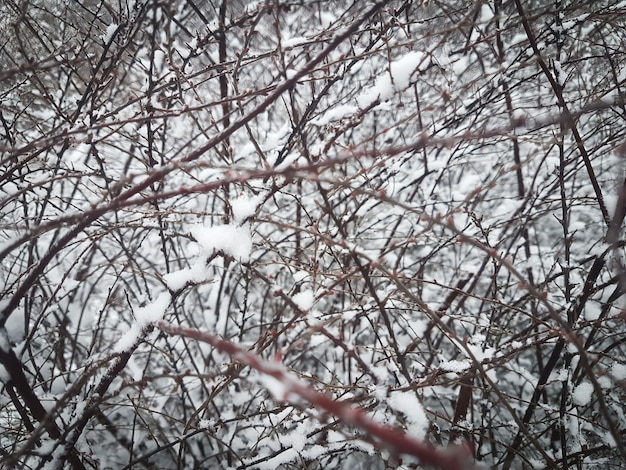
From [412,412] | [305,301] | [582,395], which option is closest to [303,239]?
[305,301]

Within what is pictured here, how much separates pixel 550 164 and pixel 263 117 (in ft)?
7.97

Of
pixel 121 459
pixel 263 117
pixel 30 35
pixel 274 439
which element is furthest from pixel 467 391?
pixel 30 35

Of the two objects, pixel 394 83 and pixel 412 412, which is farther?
pixel 394 83

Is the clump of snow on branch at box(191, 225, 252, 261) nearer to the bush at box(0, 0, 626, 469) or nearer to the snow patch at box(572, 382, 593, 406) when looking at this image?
the bush at box(0, 0, 626, 469)

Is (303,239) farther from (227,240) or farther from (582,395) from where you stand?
(582,395)

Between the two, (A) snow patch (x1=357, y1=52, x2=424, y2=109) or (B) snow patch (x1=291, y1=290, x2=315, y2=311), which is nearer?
(B) snow patch (x1=291, y1=290, x2=315, y2=311)

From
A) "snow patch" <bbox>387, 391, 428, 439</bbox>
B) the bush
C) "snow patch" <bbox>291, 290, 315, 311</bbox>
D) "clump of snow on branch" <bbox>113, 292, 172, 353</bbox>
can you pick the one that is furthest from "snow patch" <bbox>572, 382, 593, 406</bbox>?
"clump of snow on branch" <bbox>113, 292, 172, 353</bbox>

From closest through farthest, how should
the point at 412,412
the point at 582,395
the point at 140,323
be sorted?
the point at 412,412 < the point at 140,323 < the point at 582,395

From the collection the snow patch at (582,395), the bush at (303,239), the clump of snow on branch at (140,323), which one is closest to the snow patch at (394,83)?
the bush at (303,239)

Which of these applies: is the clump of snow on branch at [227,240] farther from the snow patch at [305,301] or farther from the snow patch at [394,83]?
the snow patch at [394,83]

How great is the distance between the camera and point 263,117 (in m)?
3.46

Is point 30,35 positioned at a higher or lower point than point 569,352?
higher

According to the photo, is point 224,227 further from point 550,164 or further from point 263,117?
point 550,164

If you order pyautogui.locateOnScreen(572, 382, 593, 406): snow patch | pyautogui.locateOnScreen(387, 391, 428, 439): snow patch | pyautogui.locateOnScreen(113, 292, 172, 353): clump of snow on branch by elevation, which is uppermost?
pyautogui.locateOnScreen(113, 292, 172, 353): clump of snow on branch
